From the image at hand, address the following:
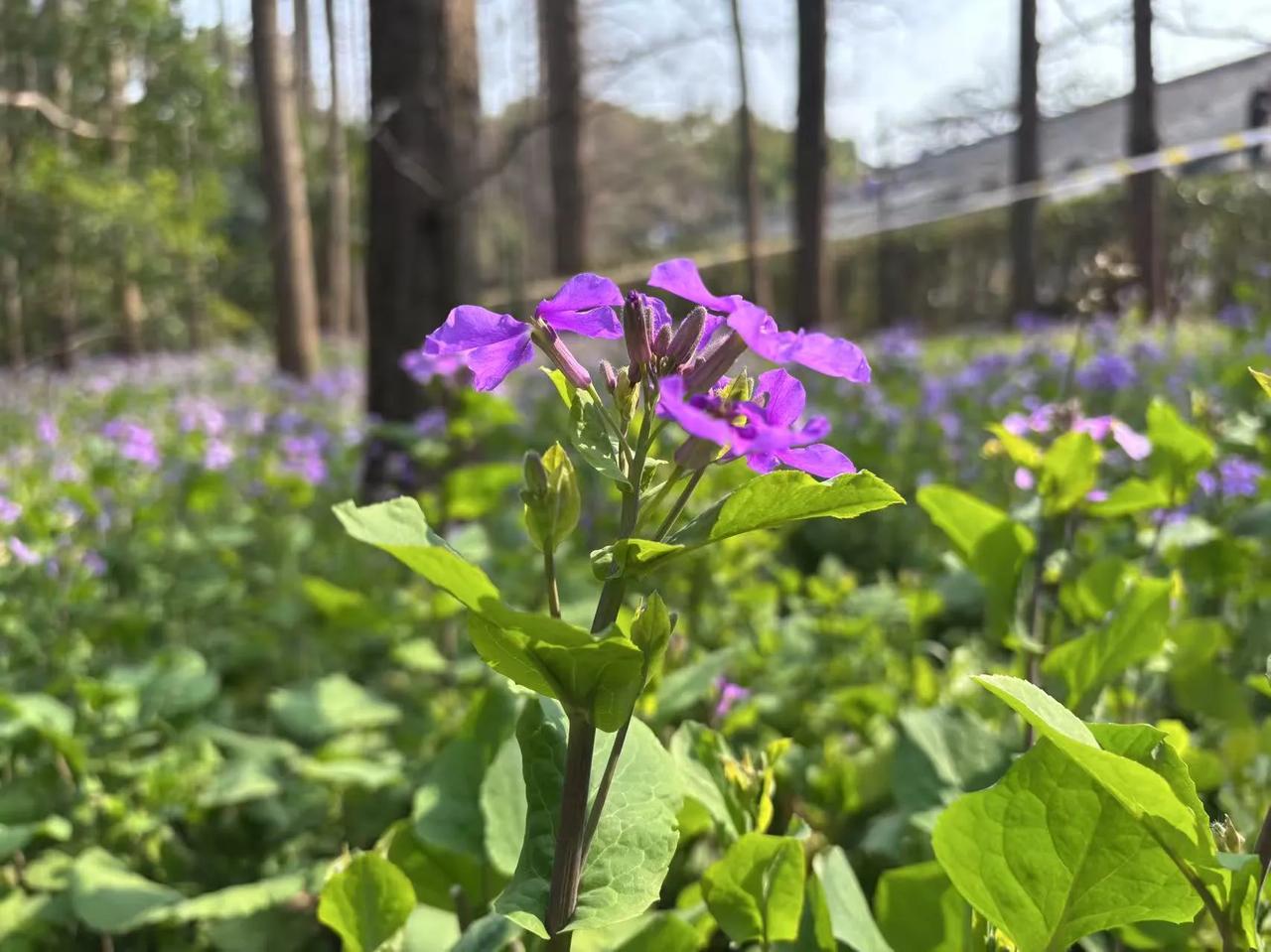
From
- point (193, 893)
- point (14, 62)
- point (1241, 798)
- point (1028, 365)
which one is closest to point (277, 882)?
point (193, 893)

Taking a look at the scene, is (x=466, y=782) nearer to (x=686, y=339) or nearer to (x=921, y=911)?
(x=921, y=911)

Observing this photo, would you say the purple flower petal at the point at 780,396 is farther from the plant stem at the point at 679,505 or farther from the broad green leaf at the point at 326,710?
the broad green leaf at the point at 326,710

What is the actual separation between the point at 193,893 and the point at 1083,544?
177 centimetres

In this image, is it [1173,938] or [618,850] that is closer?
[618,850]

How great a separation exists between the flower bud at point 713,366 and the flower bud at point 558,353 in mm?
90

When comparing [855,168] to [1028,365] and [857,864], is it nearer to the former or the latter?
[1028,365]

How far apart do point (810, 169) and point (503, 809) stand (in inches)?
338

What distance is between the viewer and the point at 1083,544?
196 centimetres

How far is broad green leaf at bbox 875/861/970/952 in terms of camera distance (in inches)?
39.1

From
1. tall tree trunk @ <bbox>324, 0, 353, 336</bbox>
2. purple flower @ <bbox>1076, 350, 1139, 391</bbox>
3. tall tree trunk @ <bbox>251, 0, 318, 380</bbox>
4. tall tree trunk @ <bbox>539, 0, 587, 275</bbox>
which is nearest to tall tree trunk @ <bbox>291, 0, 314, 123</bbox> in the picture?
→ tall tree trunk @ <bbox>324, 0, 353, 336</bbox>

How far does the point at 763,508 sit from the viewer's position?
69cm

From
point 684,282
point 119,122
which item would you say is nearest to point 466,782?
point 684,282

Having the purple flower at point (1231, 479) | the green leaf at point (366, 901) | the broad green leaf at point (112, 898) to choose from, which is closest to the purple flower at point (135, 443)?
the broad green leaf at point (112, 898)

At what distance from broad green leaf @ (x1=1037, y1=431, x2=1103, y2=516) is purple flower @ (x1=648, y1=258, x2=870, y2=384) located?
2.30 ft
